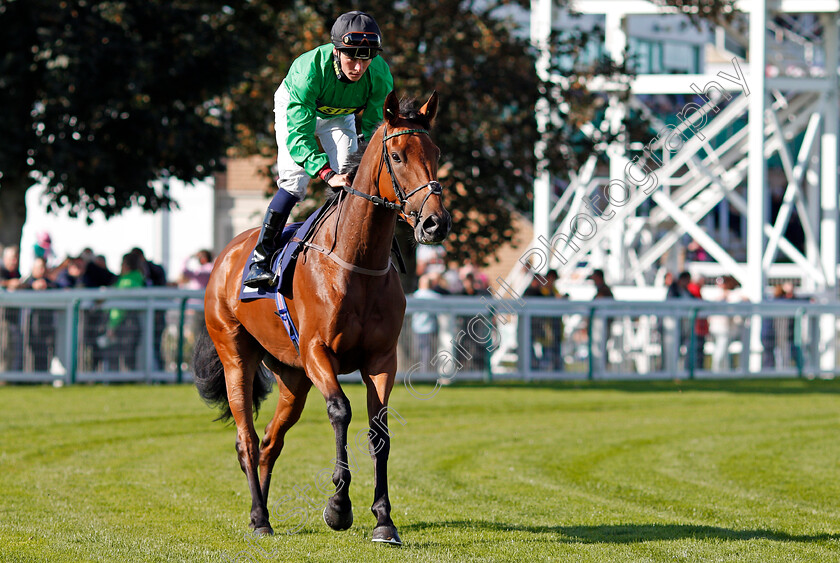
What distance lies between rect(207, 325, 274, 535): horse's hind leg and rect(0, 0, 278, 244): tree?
27.6 feet

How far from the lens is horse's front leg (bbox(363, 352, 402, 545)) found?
5.86 m

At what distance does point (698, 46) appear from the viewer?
101 feet

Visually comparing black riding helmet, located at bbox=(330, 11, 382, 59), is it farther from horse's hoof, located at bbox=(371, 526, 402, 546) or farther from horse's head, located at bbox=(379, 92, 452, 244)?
horse's hoof, located at bbox=(371, 526, 402, 546)

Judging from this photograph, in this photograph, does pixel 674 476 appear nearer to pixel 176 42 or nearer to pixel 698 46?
pixel 176 42

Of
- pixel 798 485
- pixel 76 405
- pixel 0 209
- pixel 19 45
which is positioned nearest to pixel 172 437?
pixel 76 405

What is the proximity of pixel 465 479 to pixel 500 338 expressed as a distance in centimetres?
832

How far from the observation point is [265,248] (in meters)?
6.62

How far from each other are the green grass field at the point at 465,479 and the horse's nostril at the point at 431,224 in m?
1.53

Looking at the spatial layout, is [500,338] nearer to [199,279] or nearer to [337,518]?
[199,279]

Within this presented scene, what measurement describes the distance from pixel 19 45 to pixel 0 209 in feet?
10.0

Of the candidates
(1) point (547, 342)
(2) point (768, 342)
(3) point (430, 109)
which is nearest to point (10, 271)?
(1) point (547, 342)

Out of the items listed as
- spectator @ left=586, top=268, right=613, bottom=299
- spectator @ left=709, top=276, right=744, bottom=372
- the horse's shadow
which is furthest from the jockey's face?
spectator @ left=709, top=276, right=744, bottom=372

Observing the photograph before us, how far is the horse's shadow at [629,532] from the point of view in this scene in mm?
6238

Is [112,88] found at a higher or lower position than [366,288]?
higher
